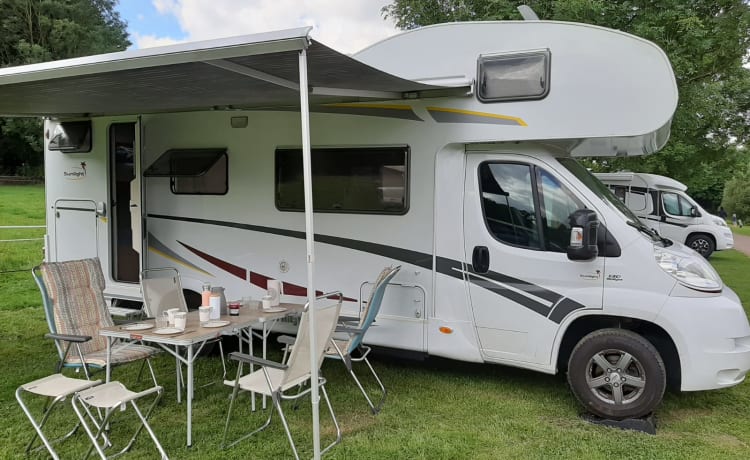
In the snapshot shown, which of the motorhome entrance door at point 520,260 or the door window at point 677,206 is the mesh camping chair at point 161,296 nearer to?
the motorhome entrance door at point 520,260

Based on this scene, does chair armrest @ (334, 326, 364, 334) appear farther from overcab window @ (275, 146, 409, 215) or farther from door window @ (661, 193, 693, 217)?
door window @ (661, 193, 693, 217)

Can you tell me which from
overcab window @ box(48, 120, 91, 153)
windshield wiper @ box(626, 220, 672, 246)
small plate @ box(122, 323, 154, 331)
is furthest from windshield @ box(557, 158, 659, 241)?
overcab window @ box(48, 120, 91, 153)

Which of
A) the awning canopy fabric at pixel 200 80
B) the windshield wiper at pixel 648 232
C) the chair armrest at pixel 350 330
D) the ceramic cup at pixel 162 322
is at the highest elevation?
the awning canopy fabric at pixel 200 80

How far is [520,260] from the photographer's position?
4219mm

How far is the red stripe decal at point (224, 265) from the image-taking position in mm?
5180

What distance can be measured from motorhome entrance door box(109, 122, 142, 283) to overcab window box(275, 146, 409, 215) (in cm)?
153

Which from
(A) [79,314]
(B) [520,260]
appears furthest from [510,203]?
(A) [79,314]

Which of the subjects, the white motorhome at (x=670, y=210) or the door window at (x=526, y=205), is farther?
the white motorhome at (x=670, y=210)

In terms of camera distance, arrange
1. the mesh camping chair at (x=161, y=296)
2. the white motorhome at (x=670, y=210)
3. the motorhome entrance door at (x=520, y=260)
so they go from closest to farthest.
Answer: the motorhome entrance door at (x=520, y=260) → the mesh camping chair at (x=161, y=296) → the white motorhome at (x=670, y=210)

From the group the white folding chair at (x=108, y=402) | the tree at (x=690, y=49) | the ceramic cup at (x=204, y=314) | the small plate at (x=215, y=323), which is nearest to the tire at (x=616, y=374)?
the small plate at (x=215, y=323)

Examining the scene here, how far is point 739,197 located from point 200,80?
123 feet

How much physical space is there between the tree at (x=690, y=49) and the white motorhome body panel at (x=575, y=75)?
8.96ft

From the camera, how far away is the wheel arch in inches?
157

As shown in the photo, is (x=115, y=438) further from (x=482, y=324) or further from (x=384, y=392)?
(x=482, y=324)
